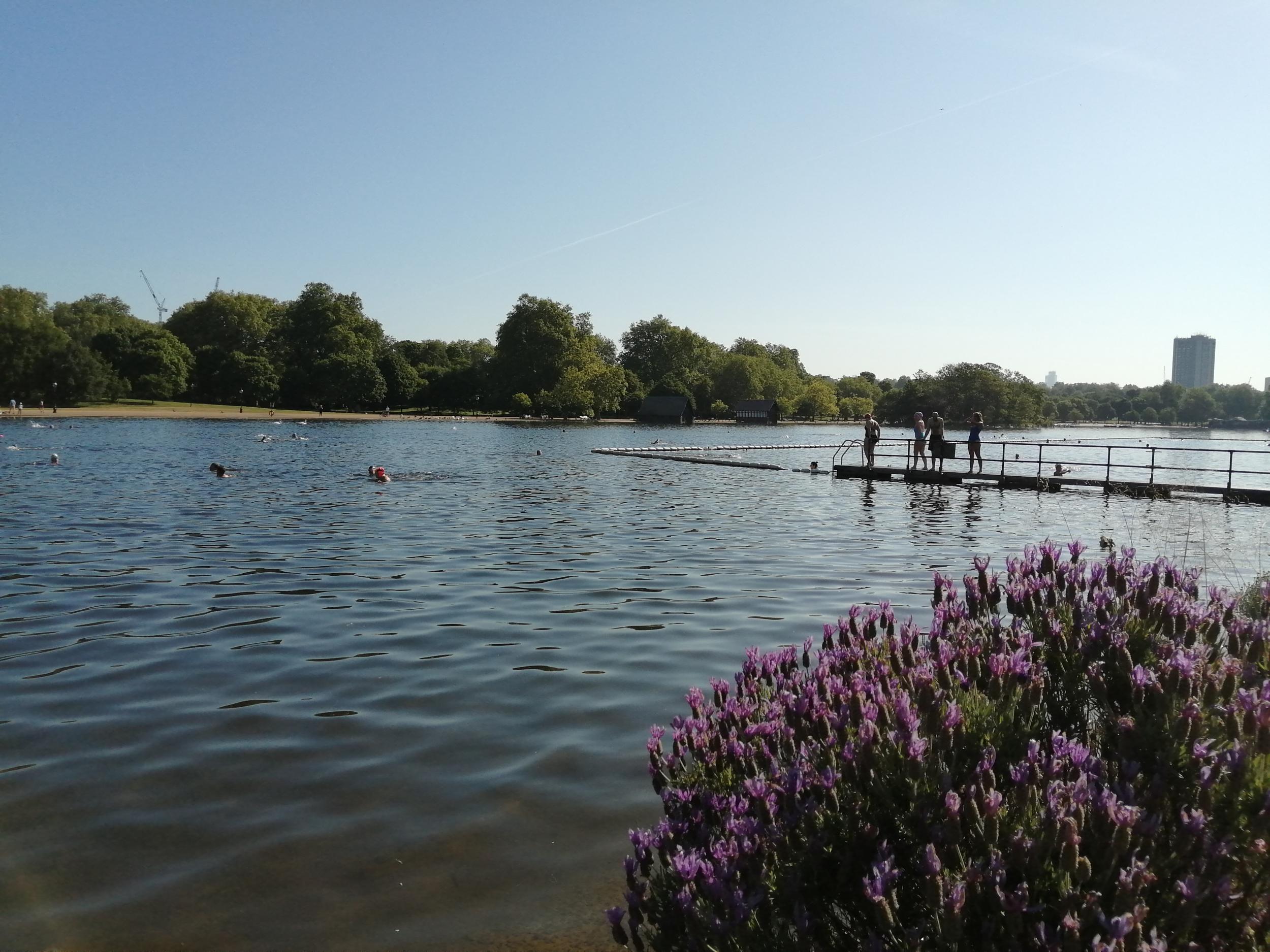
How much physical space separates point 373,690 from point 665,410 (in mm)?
149289

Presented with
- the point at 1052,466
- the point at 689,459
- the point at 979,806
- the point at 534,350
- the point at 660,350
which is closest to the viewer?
the point at 979,806

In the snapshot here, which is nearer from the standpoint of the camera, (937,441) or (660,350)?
(937,441)

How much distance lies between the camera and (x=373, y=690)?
8.49 metres

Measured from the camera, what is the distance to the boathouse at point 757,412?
17531 centimetres

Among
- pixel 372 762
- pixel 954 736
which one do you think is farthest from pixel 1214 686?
pixel 372 762

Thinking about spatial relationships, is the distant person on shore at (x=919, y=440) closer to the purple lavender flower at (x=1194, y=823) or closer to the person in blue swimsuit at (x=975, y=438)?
the person in blue swimsuit at (x=975, y=438)

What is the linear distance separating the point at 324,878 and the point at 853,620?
2933 mm

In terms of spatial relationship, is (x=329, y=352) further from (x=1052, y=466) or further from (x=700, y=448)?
(x=1052, y=466)

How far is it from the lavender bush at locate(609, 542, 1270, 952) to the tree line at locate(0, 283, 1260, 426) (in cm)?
12744

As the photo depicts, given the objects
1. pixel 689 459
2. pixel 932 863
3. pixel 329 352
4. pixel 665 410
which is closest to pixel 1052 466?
pixel 689 459

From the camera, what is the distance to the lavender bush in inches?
97.6

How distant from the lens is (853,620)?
467 centimetres

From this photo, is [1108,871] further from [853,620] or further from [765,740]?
[853,620]

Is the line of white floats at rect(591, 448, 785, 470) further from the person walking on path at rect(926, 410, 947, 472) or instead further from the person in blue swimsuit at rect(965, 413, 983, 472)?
the person in blue swimsuit at rect(965, 413, 983, 472)
